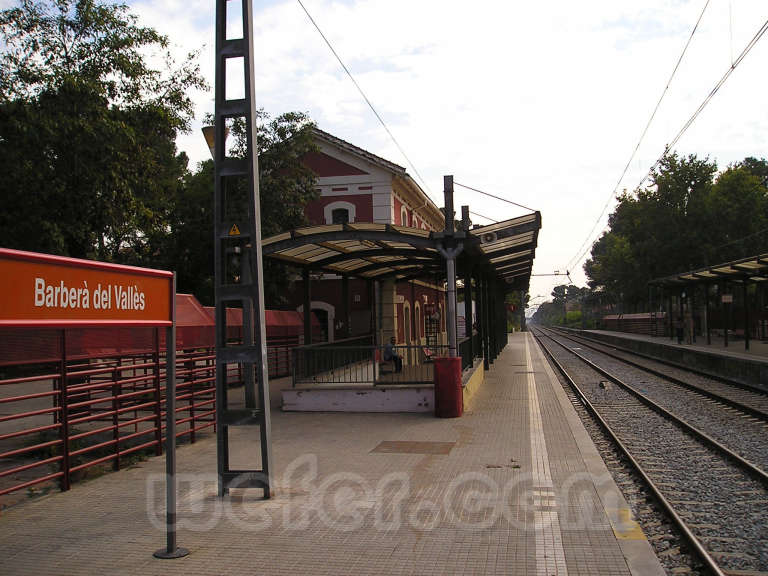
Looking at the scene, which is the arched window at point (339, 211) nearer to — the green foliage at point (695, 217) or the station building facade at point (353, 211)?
the station building facade at point (353, 211)

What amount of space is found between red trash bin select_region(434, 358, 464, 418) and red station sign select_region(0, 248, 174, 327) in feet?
24.1

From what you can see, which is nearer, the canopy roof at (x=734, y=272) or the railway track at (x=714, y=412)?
the railway track at (x=714, y=412)

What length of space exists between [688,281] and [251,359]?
29.3m

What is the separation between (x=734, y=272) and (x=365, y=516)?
24.8 m

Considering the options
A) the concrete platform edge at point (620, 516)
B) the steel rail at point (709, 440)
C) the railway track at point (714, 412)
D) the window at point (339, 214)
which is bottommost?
the railway track at point (714, 412)

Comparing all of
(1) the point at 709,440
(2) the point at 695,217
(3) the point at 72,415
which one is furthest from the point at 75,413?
(2) the point at 695,217

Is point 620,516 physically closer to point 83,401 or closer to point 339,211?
point 83,401

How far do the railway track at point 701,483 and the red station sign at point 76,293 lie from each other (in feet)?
15.2

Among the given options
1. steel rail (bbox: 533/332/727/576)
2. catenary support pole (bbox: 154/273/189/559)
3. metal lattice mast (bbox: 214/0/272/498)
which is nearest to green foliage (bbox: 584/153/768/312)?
steel rail (bbox: 533/332/727/576)

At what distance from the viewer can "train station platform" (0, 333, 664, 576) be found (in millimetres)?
5273

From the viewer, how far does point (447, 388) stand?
12281mm

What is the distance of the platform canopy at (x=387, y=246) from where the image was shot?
12.5 meters

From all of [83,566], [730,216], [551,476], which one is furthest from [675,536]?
[730,216]

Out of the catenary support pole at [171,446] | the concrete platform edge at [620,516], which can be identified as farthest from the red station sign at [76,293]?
the concrete platform edge at [620,516]
